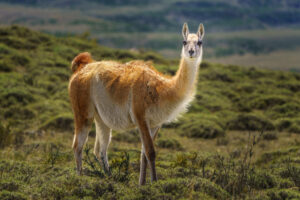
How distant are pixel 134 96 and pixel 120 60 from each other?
2.53m

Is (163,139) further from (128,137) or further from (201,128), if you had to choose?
(201,128)

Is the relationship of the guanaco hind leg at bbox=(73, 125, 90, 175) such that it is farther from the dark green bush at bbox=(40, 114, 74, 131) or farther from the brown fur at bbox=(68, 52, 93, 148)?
the dark green bush at bbox=(40, 114, 74, 131)

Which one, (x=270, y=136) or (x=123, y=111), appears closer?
(x=123, y=111)

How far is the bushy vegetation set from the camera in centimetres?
680

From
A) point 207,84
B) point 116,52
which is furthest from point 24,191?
point 116,52

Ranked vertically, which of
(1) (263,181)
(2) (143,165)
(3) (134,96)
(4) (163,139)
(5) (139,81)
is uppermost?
(5) (139,81)

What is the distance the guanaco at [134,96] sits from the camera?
7.01 metres

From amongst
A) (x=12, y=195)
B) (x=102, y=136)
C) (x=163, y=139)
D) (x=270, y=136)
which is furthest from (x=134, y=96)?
(x=270, y=136)

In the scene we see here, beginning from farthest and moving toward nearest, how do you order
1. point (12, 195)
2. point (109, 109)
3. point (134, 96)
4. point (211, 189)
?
point (109, 109) → point (134, 96) → point (211, 189) → point (12, 195)

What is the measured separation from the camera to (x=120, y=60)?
9.50 m

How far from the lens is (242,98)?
23031 mm

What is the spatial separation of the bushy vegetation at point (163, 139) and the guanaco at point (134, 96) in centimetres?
61

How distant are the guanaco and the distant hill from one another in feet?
10.5

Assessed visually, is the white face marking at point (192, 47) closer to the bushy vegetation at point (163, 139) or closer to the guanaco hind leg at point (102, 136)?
the bushy vegetation at point (163, 139)
